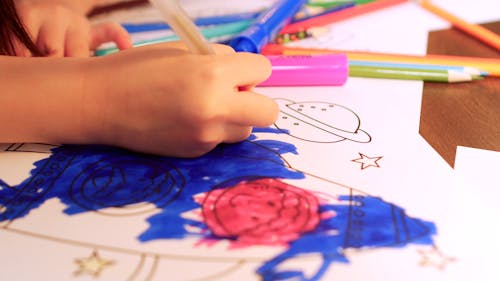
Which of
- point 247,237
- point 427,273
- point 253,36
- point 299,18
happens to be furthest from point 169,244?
point 299,18

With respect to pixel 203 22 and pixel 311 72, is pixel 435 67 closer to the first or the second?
pixel 311 72

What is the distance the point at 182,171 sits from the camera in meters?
0.37

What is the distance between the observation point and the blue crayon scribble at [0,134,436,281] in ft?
0.98

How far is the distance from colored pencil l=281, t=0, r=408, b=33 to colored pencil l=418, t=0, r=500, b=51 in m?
0.04

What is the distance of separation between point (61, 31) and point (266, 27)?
0.23m

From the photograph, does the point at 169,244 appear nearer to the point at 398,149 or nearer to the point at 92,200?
the point at 92,200

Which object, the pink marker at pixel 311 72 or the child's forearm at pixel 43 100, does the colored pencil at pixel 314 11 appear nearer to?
the pink marker at pixel 311 72

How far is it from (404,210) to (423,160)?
7 cm

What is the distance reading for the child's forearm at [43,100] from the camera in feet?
1.22

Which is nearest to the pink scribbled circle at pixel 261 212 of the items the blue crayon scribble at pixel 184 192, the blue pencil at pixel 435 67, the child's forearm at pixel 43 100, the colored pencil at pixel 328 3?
the blue crayon scribble at pixel 184 192

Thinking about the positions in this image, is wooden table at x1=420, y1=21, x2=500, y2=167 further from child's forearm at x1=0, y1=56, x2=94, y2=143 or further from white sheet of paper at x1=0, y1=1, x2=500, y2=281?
child's forearm at x1=0, y1=56, x2=94, y2=143

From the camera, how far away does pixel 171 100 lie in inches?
Result: 13.9

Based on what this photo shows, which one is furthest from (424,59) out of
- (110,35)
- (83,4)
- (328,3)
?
(83,4)

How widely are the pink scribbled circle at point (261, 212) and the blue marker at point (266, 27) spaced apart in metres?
0.24
